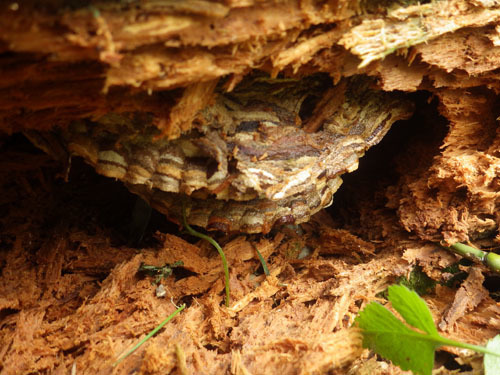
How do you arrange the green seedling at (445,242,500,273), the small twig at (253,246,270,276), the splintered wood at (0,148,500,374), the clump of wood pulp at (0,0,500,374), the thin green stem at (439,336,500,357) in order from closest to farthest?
1. the clump of wood pulp at (0,0,500,374)
2. the thin green stem at (439,336,500,357)
3. the splintered wood at (0,148,500,374)
4. the green seedling at (445,242,500,273)
5. the small twig at (253,246,270,276)

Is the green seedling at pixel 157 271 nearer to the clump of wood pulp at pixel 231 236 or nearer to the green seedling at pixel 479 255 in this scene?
the clump of wood pulp at pixel 231 236

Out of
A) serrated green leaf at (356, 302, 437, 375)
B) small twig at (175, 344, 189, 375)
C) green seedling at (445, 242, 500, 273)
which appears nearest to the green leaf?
serrated green leaf at (356, 302, 437, 375)

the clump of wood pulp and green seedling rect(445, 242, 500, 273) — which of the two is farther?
green seedling rect(445, 242, 500, 273)

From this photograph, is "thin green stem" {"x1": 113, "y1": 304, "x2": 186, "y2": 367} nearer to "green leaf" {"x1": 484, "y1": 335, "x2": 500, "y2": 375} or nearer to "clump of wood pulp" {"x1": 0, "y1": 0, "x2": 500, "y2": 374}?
"clump of wood pulp" {"x1": 0, "y1": 0, "x2": 500, "y2": 374}

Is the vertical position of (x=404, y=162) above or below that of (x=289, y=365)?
above

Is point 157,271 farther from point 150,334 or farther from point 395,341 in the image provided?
point 395,341

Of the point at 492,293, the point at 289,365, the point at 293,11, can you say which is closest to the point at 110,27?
the point at 293,11

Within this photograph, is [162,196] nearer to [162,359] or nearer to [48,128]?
[48,128]
